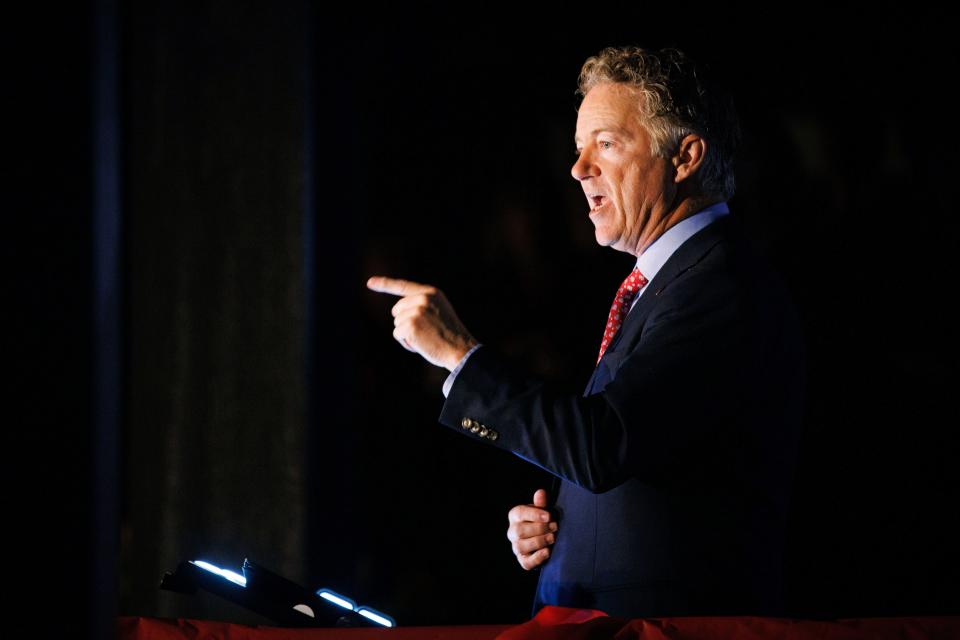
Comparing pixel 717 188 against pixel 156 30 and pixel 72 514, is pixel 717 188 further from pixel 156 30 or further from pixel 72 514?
pixel 156 30

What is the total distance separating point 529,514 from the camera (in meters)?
1.30

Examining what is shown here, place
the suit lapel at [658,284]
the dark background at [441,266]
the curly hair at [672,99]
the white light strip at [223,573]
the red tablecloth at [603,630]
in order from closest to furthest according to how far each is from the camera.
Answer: the red tablecloth at [603,630] < the white light strip at [223,573] < the suit lapel at [658,284] < the curly hair at [672,99] < the dark background at [441,266]

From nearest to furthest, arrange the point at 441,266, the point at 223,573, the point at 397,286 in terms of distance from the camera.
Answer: the point at 223,573
the point at 397,286
the point at 441,266

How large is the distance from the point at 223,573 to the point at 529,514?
455 millimetres

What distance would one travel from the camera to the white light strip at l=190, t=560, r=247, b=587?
1.01m

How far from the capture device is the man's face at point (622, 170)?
1.35 m

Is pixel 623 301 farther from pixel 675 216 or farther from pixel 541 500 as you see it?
pixel 541 500

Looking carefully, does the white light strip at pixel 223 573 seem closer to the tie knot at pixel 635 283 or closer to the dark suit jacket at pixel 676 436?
the dark suit jacket at pixel 676 436

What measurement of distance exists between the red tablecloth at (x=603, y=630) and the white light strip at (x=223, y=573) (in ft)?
0.24

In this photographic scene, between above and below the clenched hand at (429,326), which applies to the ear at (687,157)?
above

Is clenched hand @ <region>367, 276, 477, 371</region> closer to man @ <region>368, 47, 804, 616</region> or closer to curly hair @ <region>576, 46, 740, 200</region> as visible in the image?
man @ <region>368, 47, 804, 616</region>

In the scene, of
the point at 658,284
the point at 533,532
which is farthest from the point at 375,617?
the point at 658,284

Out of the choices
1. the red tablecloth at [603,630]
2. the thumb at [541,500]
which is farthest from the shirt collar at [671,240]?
the red tablecloth at [603,630]

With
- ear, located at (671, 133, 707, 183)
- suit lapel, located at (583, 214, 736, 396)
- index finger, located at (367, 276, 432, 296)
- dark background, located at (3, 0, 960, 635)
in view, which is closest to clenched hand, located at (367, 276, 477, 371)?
index finger, located at (367, 276, 432, 296)
